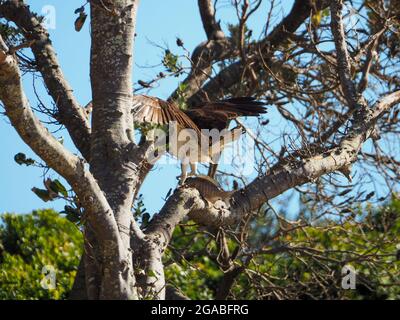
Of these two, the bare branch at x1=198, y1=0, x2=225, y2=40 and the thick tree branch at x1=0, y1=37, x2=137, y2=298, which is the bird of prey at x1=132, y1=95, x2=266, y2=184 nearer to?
the thick tree branch at x1=0, y1=37, x2=137, y2=298

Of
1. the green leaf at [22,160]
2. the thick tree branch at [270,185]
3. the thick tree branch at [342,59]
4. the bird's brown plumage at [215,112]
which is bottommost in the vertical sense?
the green leaf at [22,160]

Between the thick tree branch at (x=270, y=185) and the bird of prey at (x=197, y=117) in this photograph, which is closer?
the thick tree branch at (x=270, y=185)

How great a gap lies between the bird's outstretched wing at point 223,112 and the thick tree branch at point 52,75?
91 cm

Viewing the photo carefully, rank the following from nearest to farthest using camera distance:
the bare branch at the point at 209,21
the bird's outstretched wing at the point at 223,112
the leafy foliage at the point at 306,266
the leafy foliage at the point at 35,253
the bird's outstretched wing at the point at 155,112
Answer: the bird's outstretched wing at the point at 155,112
the bird's outstretched wing at the point at 223,112
the leafy foliage at the point at 306,266
the bare branch at the point at 209,21
the leafy foliage at the point at 35,253

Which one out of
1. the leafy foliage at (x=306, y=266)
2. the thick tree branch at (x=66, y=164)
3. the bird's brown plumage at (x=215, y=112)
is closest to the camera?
the thick tree branch at (x=66, y=164)

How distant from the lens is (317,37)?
5.81m

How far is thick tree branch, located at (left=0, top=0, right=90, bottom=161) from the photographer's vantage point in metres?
4.16

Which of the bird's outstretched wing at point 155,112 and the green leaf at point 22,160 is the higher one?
the bird's outstretched wing at point 155,112

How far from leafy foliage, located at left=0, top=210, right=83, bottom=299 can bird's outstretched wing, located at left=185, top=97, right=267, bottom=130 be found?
8.09 feet

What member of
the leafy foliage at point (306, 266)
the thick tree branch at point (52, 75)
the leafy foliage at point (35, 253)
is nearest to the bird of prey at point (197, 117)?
the thick tree branch at point (52, 75)

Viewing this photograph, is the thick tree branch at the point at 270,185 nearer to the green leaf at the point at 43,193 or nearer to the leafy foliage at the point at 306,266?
the green leaf at the point at 43,193

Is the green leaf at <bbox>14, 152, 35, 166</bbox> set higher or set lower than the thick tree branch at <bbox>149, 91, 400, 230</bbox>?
lower

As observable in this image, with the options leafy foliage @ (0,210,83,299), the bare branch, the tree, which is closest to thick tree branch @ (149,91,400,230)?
the tree

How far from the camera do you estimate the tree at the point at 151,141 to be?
3168 mm
